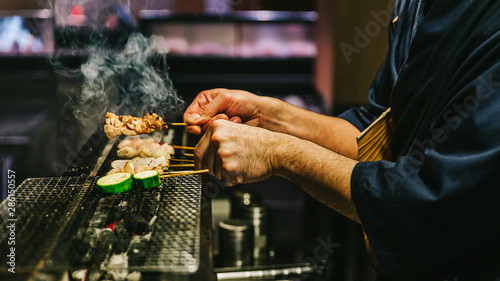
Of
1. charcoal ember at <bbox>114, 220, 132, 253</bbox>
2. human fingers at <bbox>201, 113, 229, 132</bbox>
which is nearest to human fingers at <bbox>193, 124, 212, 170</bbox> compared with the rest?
human fingers at <bbox>201, 113, 229, 132</bbox>

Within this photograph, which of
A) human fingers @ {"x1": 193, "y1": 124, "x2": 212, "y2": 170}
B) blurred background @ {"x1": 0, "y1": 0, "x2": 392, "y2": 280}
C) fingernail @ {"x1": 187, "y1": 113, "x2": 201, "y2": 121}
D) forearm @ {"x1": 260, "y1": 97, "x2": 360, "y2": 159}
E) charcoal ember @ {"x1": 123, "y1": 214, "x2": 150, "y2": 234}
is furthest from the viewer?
blurred background @ {"x1": 0, "y1": 0, "x2": 392, "y2": 280}

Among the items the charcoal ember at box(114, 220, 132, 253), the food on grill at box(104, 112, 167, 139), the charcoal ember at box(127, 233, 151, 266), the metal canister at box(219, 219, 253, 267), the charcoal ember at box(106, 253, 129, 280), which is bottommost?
the metal canister at box(219, 219, 253, 267)

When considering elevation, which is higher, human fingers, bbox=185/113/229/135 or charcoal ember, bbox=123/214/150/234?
human fingers, bbox=185/113/229/135

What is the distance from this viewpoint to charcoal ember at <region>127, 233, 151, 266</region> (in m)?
1.46

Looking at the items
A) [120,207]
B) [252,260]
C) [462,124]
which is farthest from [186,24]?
[462,124]

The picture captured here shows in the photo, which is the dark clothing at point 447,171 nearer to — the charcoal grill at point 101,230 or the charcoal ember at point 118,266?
the charcoal grill at point 101,230

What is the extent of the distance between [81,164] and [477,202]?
6.03ft

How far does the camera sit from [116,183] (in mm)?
1996

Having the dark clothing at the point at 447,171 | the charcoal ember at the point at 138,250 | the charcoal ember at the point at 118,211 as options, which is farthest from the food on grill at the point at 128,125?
the dark clothing at the point at 447,171

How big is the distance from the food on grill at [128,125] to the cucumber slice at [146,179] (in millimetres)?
568

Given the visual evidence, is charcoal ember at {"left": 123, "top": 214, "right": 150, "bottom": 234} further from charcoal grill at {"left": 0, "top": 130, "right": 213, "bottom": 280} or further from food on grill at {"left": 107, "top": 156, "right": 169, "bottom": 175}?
food on grill at {"left": 107, "top": 156, "right": 169, "bottom": 175}

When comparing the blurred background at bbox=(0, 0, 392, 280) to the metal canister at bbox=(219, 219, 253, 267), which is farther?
the blurred background at bbox=(0, 0, 392, 280)

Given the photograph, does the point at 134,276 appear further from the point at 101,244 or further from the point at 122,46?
the point at 122,46

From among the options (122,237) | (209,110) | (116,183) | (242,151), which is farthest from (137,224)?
(209,110)
